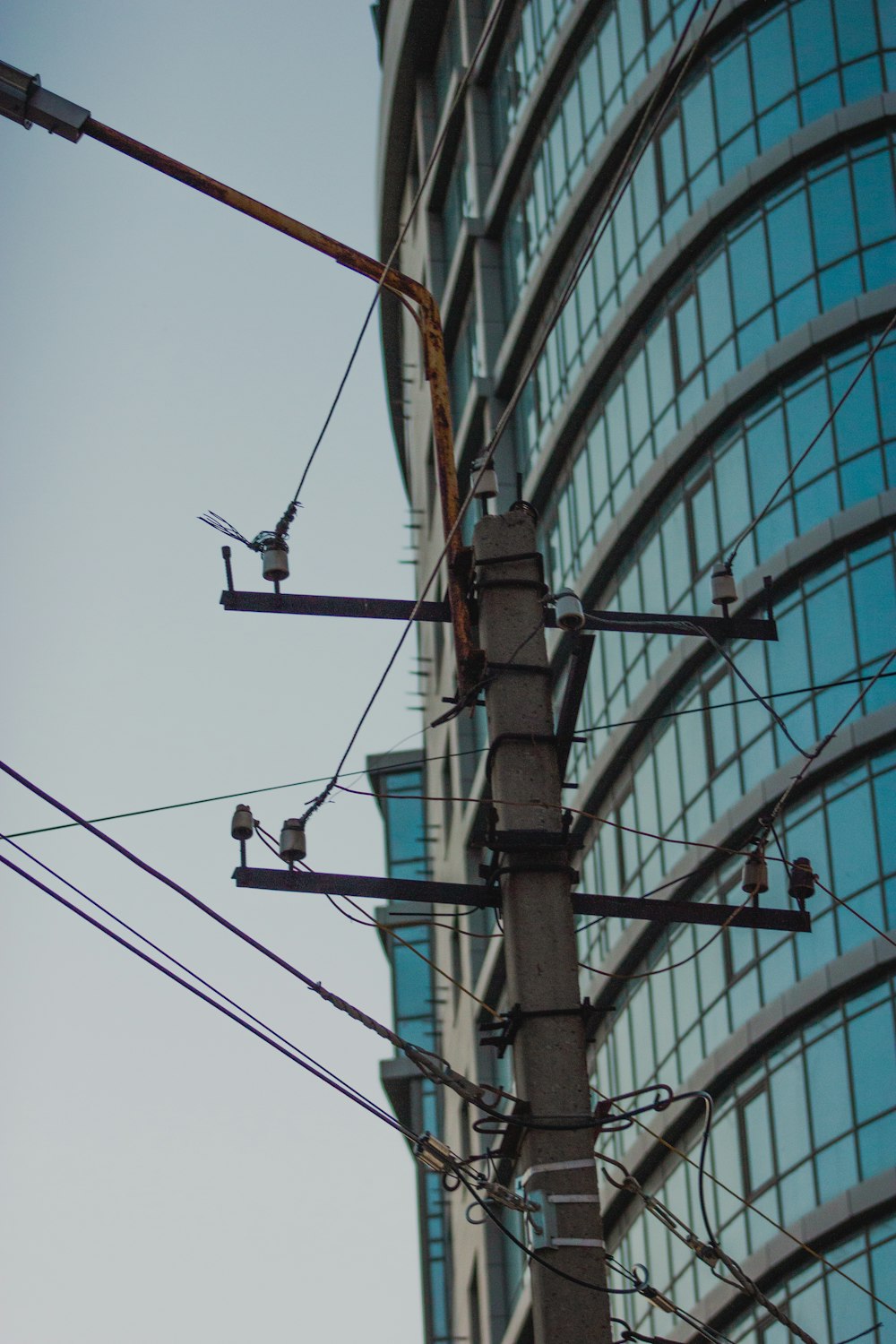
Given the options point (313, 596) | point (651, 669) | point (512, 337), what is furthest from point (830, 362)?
point (313, 596)

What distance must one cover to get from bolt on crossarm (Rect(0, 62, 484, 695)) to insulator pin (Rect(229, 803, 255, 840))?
1.72m

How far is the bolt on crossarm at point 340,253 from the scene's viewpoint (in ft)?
36.9

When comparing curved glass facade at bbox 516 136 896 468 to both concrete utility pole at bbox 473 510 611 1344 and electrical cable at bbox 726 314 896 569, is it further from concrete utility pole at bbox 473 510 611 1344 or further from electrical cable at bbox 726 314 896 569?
concrete utility pole at bbox 473 510 611 1344

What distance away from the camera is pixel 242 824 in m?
12.1

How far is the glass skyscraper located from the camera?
2703cm

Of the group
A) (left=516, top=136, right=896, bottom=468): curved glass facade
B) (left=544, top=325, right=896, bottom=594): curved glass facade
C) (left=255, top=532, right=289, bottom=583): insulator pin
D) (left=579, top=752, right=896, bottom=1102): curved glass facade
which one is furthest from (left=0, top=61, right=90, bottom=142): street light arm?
(left=516, top=136, right=896, bottom=468): curved glass facade

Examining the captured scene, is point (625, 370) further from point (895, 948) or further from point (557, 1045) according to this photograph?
point (557, 1045)

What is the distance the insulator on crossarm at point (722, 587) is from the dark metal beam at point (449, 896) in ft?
6.74

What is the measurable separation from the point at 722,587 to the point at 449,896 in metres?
2.96

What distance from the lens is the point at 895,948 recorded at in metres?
26.1

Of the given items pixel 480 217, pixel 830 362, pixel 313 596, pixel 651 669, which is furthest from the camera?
pixel 480 217

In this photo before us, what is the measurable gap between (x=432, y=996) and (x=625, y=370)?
22494mm

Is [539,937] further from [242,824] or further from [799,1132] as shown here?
[799,1132]

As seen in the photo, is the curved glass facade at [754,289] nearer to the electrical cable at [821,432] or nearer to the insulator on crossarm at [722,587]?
the electrical cable at [821,432]
